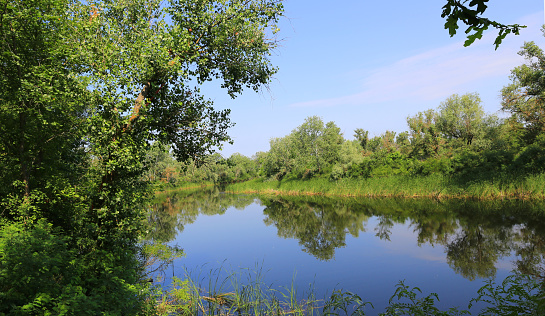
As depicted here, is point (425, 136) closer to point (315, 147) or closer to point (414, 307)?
point (315, 147)

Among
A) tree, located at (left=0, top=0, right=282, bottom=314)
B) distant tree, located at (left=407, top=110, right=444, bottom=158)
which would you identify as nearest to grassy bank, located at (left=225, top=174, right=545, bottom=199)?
distant tree, located at (left=407, top=110, right=444, bottom=158)

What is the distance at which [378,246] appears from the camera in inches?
715

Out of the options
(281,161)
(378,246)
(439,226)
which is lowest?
(378,246)

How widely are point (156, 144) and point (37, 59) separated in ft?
17.3

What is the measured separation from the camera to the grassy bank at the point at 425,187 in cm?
2569

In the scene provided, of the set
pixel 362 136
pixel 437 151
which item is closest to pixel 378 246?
pixel 437 151

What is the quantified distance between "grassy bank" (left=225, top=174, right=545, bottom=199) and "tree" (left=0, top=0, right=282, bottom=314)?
2703 cm

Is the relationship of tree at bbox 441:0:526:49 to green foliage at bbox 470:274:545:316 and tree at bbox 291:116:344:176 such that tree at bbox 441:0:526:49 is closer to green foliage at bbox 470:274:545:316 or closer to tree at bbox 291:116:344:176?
green foliage at bbox 470:274:545:316

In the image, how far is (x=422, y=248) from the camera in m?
16.9

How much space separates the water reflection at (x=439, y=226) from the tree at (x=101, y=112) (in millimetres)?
2286

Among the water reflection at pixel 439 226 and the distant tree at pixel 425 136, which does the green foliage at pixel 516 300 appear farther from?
the distant tree at pixel 425 136

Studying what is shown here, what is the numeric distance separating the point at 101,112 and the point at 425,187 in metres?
33.9

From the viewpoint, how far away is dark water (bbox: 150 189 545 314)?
12.4 metres

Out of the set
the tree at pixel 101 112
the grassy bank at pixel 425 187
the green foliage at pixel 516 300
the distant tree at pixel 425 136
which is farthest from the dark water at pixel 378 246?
the distant tree at pixel 425 136
